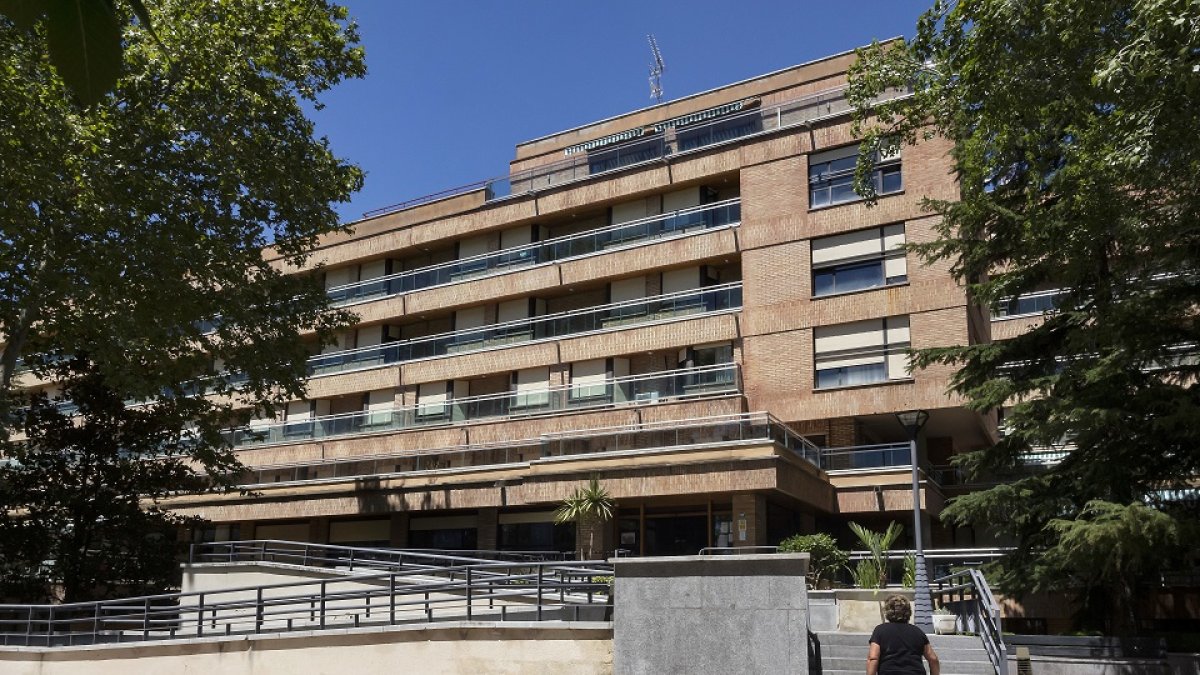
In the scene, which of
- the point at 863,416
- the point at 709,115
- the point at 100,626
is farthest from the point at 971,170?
the point at 709,115

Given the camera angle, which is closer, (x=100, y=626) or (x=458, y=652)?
(x=458, y=652)

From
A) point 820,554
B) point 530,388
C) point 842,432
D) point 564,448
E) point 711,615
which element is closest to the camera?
point 711,615

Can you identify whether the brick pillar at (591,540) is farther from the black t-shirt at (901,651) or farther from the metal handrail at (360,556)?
the black t-shirt at (901,651)

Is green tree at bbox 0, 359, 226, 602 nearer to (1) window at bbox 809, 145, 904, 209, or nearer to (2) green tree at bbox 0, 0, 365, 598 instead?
(2) green tree at bbox 0, 0, 365, 598

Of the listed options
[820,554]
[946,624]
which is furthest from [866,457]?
[946,624]

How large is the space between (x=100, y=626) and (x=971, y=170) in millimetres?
19362

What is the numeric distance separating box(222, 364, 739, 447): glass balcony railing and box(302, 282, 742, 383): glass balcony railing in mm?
1910

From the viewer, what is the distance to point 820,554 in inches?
951

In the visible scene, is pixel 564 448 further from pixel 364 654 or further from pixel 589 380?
pixel 364 654

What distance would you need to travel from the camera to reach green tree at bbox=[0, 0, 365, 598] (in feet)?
67.8

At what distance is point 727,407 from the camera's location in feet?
104

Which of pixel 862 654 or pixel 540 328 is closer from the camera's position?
pixel 862 654

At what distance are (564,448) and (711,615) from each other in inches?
744

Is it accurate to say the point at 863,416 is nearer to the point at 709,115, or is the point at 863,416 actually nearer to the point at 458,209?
the point at 709,115
